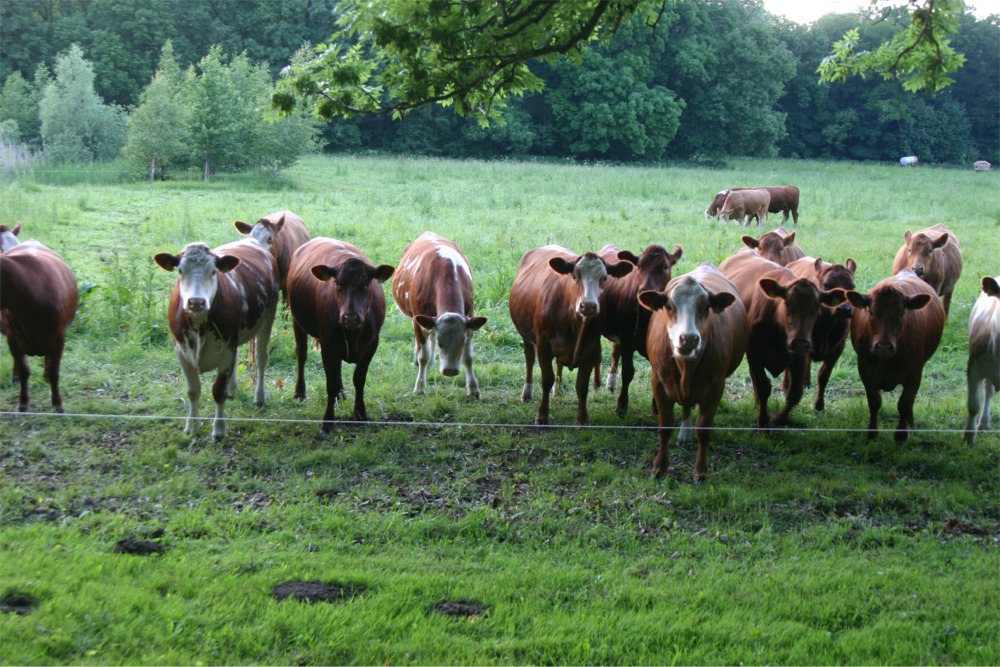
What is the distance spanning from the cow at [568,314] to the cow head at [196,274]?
3242mm

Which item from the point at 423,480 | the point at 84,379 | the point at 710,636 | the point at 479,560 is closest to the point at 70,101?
the point at 84,379

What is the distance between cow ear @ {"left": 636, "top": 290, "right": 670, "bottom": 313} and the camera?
756 centimetres

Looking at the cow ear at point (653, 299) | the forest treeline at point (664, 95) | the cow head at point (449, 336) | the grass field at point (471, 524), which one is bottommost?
the grass field at point (471, 524)

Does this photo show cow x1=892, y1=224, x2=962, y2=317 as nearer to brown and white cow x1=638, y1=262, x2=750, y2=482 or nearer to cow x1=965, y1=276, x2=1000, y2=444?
cow x1=965, y1=276, x2=1000, y2=444

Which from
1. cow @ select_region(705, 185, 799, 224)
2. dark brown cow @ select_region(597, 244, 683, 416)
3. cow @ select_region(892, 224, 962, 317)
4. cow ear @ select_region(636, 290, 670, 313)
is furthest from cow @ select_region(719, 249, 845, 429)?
cow @ select_region(705, 185, 799, 224)

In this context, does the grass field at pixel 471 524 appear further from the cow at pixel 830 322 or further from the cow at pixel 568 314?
the cow at pixel 830 322

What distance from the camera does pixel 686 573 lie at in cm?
609

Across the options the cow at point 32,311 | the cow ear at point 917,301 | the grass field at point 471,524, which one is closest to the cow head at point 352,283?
the grass field at point 471,524

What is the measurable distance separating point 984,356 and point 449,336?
514cm

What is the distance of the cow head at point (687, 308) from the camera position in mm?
7309

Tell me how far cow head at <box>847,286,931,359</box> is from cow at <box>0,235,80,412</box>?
794 cm

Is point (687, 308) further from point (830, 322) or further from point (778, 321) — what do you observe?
point (830, 322)

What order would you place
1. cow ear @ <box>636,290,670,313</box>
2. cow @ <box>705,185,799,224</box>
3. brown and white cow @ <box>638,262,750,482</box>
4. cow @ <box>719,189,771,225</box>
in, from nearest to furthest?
1. brown and white cow @ <box>638,262,750,482</box>
2. cow ear @ <box>636,290,670,313</box>
3. cow @ <box>719,189,771,225</box>
4. cow @ <box>705,185,799,224</box>

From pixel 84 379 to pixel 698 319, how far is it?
6970mm
